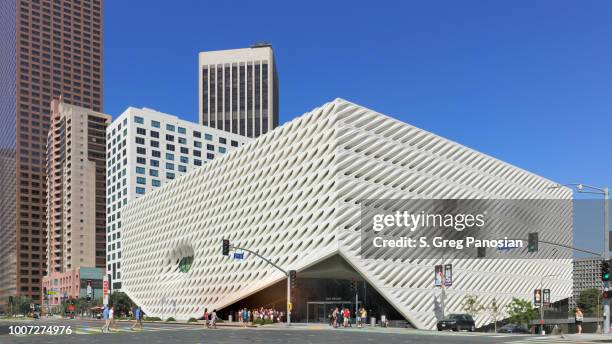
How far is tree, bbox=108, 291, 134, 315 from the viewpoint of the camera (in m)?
122

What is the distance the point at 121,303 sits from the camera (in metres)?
123

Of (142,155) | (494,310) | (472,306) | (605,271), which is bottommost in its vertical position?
(494,310)

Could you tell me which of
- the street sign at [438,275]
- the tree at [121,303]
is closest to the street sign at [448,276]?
the street sign at [438,275]

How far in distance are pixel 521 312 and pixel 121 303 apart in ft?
260

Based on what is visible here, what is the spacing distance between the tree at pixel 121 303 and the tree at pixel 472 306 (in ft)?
248

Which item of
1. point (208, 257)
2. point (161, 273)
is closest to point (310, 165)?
point (208, 257)

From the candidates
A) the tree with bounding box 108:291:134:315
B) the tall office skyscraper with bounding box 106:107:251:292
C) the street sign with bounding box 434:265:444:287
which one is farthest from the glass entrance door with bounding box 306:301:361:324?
the tall office skyscraper with bounding box 106:107:251:292

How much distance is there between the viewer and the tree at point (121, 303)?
122 m

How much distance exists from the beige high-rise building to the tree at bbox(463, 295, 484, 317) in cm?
14005

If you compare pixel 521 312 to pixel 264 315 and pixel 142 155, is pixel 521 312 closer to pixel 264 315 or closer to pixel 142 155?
pixel 264 315

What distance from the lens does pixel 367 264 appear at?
192 ft

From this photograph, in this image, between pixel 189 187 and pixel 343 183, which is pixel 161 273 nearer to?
pixel 189 187

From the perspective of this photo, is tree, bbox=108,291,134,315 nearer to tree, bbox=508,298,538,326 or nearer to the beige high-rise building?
the beige high-rise building

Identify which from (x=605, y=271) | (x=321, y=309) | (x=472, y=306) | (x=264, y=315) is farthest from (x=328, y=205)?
(x=605, y=271)
